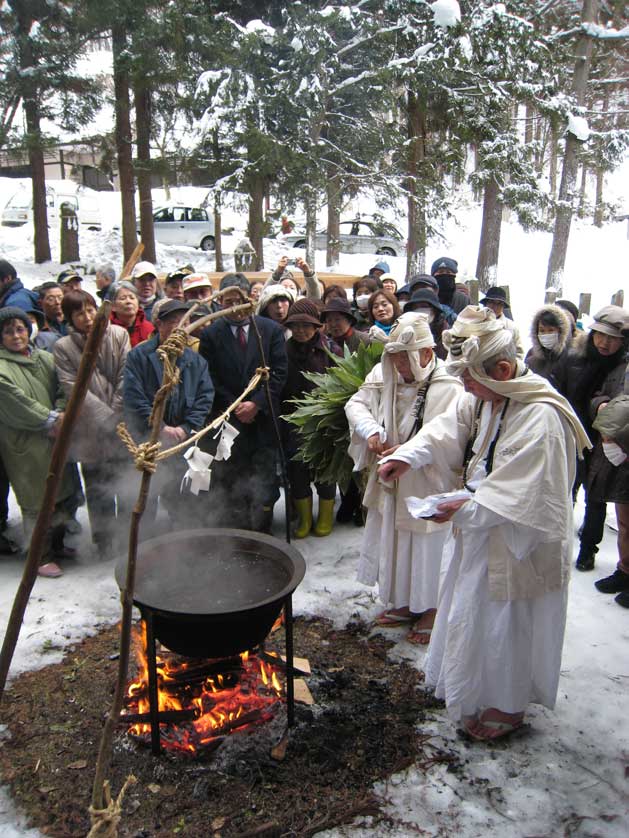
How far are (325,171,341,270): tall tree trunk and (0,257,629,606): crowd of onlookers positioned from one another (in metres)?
11.0

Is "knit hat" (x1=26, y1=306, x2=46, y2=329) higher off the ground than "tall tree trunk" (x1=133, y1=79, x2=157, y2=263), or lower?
lower

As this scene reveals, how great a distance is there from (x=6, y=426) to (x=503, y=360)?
405 centimetres

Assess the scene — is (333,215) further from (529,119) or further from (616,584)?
(616,584)

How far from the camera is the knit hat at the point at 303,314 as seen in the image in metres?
6.01

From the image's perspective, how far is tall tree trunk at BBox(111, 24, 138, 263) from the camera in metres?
13.9

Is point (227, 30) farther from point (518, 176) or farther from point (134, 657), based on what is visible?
point (134, 657)

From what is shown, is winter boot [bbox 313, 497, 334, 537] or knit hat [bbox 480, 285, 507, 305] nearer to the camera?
winter boot [bbox 313, 497, 334, 537]

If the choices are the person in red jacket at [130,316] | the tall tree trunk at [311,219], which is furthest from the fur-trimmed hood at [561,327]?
the tall tree trunk at [311,219]

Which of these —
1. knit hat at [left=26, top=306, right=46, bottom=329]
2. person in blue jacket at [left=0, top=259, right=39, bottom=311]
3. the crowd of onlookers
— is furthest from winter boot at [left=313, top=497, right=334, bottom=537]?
person in blue jacket at [left=0, top=259, right=39, bottom=311]

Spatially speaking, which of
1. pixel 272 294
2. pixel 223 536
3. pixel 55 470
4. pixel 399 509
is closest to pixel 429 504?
pixel 399 509

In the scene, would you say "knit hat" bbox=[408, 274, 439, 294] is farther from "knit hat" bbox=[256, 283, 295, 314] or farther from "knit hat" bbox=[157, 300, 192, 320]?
"knit hat" bbox=[157, 300, 192, 320]

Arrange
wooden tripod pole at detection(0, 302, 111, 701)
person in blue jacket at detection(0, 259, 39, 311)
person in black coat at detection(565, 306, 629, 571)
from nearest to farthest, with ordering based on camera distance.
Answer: wooden tripod pole at detection(0, 302, 111, 701) → person in black coat at detection(565, 306, 629, 571) → person in blue jacket at detection(0, 259, 39, 311)

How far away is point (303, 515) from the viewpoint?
6219mm

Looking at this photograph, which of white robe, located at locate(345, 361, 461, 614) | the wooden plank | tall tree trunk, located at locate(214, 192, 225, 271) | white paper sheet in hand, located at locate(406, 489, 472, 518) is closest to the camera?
white paper sheet in hand, located at locate(406, 489, 472, 518)
